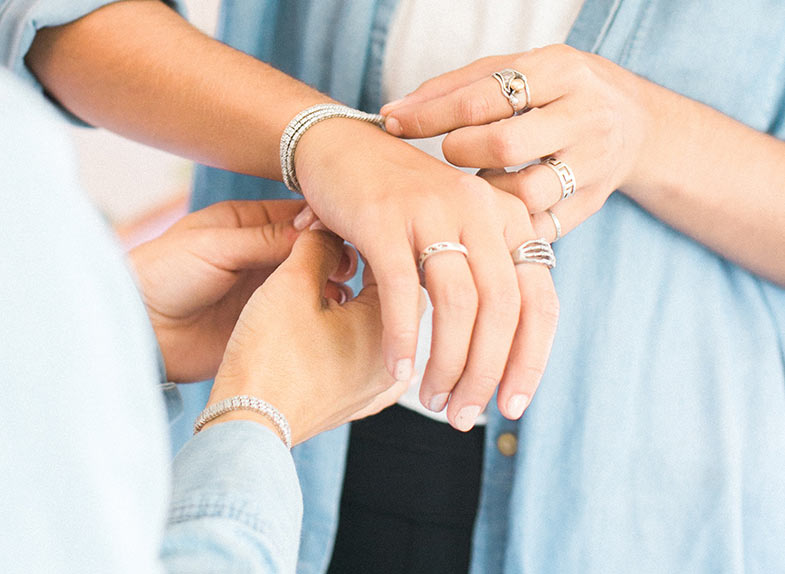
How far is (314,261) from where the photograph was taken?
64 centimetres

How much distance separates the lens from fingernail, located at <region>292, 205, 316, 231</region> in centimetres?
71

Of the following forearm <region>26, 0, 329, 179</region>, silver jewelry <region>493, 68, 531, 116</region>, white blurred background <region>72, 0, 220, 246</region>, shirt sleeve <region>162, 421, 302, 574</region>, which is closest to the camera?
shirt sleeve <region>162, 421, 302, 574</region>

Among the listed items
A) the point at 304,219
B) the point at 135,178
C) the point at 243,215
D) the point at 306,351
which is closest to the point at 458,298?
the point at 306,351

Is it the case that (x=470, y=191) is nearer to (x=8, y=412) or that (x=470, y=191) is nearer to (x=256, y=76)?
(x=256, y=76)

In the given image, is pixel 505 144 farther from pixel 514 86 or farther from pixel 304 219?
pixel 304 219

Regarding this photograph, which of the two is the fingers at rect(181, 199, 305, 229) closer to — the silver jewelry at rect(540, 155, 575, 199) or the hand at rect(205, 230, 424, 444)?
the hand at rect(205, 230, 424, 444)

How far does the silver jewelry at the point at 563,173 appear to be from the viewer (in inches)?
24.8

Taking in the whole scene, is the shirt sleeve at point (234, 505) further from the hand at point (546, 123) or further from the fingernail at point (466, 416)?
the hand at point (546, 123)

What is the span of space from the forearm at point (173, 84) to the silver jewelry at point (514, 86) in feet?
0.66

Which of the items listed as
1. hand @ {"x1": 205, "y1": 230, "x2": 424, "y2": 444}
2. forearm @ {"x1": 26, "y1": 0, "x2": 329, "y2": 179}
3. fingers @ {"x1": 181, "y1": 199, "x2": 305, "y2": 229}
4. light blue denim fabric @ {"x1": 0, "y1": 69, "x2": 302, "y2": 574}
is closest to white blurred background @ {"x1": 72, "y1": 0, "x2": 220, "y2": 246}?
forearm @ {"x1": 26, "y1": 0, "x2": 329, "y2": 179}

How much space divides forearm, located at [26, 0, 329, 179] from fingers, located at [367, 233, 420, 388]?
0.74 ft

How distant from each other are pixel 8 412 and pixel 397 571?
779 millimetres

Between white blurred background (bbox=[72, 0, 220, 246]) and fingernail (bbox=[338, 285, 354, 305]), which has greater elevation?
fingernail (bbox=[338, 285, 354, 305])

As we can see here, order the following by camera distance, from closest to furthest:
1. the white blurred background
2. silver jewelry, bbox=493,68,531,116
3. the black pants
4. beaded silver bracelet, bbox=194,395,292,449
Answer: beaded silver bracelet, bbox=194,395,292,449
silver jewelry, bbox=493,68,531,116
the black pants
the white blurred background
